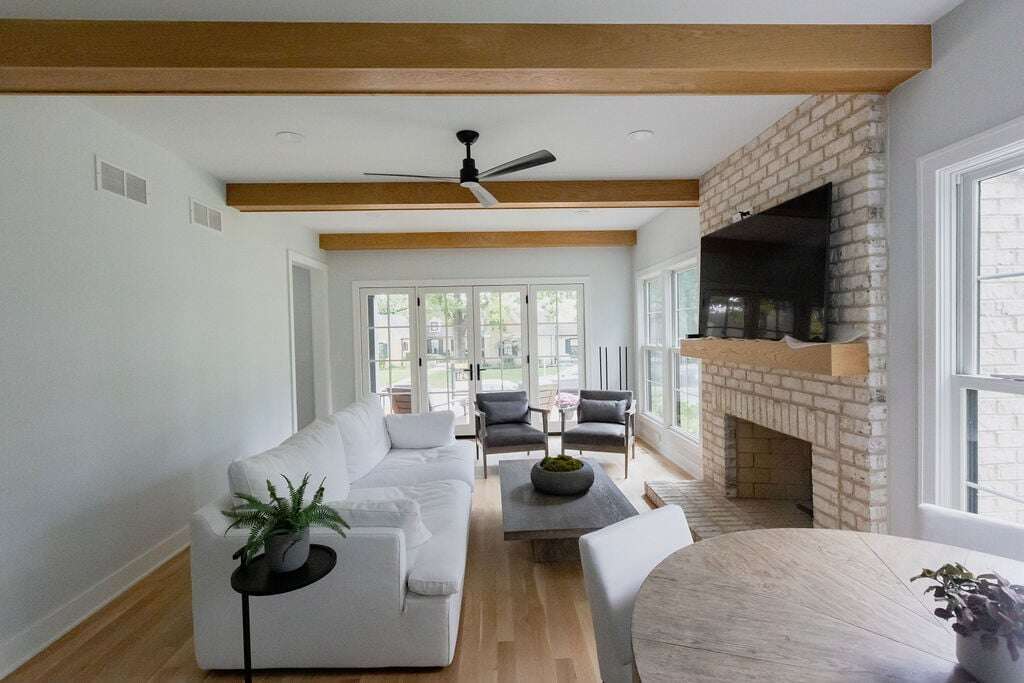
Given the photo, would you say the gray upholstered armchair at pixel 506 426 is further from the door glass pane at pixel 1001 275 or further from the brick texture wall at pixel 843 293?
the door glass pane at pixel 1001 275

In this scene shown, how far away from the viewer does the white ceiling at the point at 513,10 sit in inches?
69.8

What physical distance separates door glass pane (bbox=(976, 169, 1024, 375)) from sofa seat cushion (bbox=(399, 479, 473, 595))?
2229 millimetres

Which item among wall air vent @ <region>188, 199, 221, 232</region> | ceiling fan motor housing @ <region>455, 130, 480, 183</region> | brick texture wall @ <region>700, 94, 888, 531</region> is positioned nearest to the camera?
brick texture wall @ <region>700, 94, 888, 531</region>

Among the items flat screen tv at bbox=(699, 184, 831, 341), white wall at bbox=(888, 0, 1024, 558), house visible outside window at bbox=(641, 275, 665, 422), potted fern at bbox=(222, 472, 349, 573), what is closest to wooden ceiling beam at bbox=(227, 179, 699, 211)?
flat screen tv at bbox=(699, 184, 831, 341)

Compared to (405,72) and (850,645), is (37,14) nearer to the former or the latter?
(405,72)

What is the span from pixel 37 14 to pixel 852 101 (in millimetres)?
3336

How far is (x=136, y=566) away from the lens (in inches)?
110

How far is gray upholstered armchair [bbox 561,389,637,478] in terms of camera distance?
4.62 m

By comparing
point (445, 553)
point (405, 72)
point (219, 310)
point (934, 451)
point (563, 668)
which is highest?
point (405, 72)

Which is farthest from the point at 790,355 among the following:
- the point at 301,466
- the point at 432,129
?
the point at 301,466

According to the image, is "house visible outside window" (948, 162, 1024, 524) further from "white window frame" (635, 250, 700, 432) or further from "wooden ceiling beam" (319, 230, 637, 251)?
"wooden ceiling beam" (319, 230, 637, 251)

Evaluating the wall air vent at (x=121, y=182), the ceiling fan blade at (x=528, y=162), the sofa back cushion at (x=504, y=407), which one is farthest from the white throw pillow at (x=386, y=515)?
the sofa back cushion at (x=504, y=407)

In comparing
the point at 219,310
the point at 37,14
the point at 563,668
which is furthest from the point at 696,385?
the point at 37,14

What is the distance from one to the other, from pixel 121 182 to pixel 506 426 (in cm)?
348
